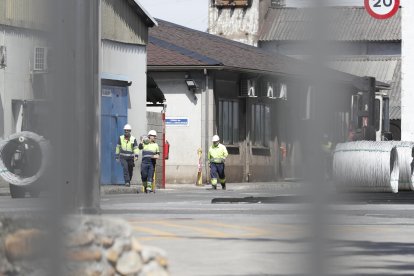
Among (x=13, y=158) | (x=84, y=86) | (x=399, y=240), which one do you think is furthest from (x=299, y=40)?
(x=399, y=240)

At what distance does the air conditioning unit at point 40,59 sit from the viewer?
836mm

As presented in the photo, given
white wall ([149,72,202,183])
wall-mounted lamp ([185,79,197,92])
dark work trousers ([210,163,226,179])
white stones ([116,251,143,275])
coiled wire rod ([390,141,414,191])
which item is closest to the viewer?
white stones ([116,251,143,275])

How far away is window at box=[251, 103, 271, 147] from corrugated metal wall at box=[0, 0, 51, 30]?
19 cm

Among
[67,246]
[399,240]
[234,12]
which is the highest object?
[234,12]

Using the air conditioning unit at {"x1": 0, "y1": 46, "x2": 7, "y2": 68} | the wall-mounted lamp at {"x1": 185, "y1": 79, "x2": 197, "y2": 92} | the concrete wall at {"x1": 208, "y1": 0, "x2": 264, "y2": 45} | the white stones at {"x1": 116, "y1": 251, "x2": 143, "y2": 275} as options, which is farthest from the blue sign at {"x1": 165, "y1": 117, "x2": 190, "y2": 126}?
the air conditioning unit at {"x1": 0, "y1": 46, "x2": 7, "y2": 68}

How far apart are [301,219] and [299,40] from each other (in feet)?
0.34

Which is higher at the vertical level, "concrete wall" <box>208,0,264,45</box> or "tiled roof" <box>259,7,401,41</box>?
"concrete wall" <box>208,0,264,45</box>

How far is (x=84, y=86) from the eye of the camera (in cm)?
87

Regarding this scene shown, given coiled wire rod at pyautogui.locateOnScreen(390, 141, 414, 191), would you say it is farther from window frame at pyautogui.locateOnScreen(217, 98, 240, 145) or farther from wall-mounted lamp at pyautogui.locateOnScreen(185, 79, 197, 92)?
window frame at pyautogui.locateOnScreen(217, 98, 240, 145)

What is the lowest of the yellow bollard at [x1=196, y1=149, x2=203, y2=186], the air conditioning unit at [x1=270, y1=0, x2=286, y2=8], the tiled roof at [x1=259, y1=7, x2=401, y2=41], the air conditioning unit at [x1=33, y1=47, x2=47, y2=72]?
the yellow bollard at [x1=196, y1=149, x2=203, y2=186]

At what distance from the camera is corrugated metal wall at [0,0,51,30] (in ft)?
2.75

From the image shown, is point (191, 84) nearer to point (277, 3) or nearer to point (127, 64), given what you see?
point (127, 64)

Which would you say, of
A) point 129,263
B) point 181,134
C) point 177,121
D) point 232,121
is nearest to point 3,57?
point 232,121

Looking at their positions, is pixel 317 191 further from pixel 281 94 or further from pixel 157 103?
pixel 157 103
